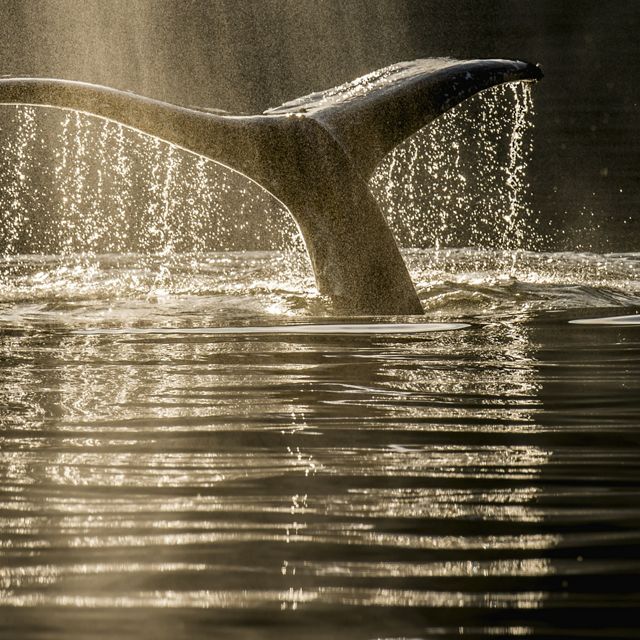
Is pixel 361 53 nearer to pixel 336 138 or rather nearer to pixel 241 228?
pixel 241 228

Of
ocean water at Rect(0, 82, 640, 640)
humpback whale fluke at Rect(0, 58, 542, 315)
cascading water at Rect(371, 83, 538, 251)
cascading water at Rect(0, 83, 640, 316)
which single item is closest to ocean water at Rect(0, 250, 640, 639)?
ocean water at Rect(0, 82, 640, 640)

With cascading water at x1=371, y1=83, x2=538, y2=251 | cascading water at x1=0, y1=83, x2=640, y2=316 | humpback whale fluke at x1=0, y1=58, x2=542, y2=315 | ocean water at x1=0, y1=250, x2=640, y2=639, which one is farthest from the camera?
cascading water at x1=371, y1=83, x2=538, y2=251

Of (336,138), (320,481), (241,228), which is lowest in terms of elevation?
(320,481)

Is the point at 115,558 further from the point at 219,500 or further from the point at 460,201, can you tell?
the point at 460,201

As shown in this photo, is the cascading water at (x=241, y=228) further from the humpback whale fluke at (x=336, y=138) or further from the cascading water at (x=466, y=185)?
the humpback whale fluke at (x=336, y=138)

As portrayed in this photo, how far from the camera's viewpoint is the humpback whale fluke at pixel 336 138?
9023 mm

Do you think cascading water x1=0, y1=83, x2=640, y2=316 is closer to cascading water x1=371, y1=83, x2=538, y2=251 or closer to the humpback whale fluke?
cascading water x1=371, y1=83, x2=538, y2=251

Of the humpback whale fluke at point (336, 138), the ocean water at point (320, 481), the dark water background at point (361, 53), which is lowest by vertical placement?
the ocean water at point (320, 481)

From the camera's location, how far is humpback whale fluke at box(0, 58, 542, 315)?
9.02m

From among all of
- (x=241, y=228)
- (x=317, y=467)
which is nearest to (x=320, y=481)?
(x=317, y=467)

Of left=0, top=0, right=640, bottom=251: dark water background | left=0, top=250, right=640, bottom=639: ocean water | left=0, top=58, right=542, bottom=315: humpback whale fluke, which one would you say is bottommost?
left=0, top=250, right=640, bottom=639: ocean water

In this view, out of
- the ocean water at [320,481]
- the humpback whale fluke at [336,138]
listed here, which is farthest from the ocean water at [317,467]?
the humpback whale fluke at [336,138]

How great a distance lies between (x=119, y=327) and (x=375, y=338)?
195 cm

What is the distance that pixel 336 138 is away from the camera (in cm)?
959
